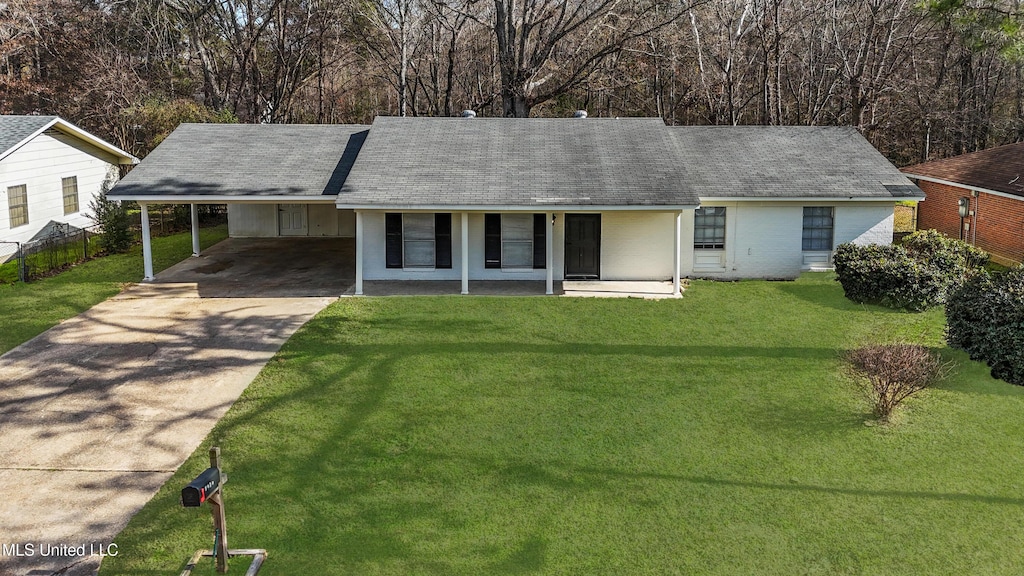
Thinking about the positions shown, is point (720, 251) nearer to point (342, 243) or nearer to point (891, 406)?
point (891, 406)

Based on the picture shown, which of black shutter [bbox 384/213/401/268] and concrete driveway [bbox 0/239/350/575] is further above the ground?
black shutter [bbox 384/213/401/268]

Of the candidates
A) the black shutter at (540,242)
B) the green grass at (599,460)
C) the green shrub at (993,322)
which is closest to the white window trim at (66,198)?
the green grass at (599,460)

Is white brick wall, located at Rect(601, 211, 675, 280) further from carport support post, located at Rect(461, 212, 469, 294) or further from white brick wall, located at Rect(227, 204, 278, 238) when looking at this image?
white brick wall, located at Rect(227, 204, 278, 238)

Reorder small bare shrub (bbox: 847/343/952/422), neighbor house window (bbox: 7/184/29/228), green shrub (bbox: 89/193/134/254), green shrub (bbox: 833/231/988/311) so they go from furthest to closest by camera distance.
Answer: green shrub (bbox: 89/193/134/254) → neighbor house window (bbox: 7/184/29/228) → green shrub (bbox: 833/231/988/311) → small bare shrub (bbox: 847/343/952/422)

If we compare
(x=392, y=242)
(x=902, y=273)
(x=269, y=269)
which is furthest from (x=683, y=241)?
(x=269, y=269)

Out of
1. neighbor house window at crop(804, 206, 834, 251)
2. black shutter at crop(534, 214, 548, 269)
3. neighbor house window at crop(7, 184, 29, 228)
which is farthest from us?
neighbor house window at crop(7, 184, 29, 228)

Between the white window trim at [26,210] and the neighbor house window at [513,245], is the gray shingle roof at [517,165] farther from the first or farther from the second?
the white window trim at [26,210]

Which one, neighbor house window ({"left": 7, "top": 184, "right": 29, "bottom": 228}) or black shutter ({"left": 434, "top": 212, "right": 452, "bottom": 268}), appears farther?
neighbor house window ({"left": 7, "top": 184, "right": 29, "bottom": 228})

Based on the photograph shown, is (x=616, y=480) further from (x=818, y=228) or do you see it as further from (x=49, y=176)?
(x=49, y=176)

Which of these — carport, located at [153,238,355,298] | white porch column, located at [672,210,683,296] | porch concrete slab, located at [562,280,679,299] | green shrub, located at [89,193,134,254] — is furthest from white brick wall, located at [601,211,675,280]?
green shrub, located at [89,193,134,254]
